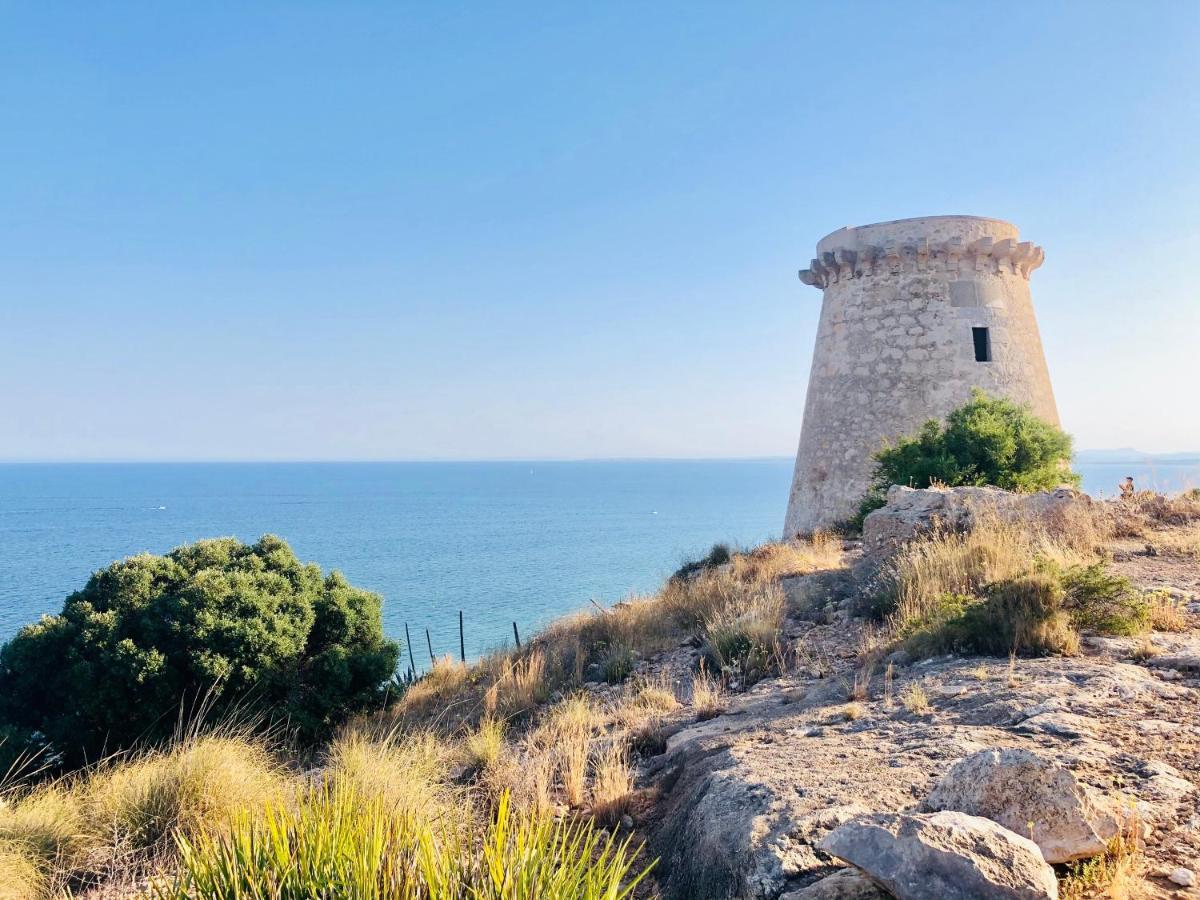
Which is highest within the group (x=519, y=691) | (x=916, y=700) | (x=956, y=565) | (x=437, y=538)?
(x=956, y=565)

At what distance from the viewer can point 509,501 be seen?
122 metres

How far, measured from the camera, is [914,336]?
15820 mm

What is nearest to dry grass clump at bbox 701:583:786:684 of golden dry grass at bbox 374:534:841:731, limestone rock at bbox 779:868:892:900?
golden dry grass at bbox 374:534:841:731

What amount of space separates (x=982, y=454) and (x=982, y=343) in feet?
11.8

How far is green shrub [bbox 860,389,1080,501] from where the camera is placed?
43.6 ft

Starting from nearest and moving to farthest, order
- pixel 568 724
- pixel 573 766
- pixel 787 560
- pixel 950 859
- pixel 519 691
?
1. pixel 950 859
2. pixel 573 766
3. pixel 568 724
4. pixel 519 691
5. pixel 787 560

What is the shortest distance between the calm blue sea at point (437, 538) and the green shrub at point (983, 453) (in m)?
1.23

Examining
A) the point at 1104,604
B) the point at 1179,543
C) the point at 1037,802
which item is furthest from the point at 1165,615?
the point at 1037,802

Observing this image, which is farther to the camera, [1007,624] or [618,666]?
[618,666]

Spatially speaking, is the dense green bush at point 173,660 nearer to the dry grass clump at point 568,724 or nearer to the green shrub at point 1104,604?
the dry grass clump at point 568,724

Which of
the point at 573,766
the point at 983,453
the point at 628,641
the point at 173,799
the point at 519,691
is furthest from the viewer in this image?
the point at 983,453

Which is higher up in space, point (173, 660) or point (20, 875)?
point (20, 875)

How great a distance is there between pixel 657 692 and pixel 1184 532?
806 cm

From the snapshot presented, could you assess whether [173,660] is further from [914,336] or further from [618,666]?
[914,336]
